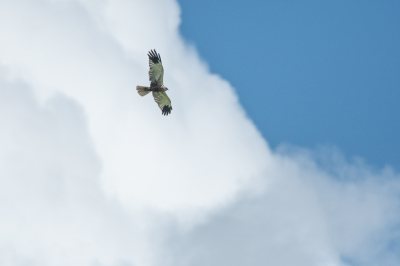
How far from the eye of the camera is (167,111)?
74.4 meters

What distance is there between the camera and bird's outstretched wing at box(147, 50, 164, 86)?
69062 mm

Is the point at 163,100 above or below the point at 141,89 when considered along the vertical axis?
above

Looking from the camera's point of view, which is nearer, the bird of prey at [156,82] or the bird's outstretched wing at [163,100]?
the bird of prey at [156,82]

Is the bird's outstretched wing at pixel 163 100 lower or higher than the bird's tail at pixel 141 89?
higher

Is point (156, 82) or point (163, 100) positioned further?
point (163, 100)

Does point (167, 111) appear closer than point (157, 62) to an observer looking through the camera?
No

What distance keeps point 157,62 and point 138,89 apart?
3.62 m

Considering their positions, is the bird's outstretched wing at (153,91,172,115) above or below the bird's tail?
above

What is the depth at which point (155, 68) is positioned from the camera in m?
69.6

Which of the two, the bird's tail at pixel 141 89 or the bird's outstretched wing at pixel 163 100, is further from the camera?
the bird's outstretched wing at pixel 163 100

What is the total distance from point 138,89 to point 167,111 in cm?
509

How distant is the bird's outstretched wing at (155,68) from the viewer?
69062mm

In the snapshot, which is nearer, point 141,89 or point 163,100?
point 141,89

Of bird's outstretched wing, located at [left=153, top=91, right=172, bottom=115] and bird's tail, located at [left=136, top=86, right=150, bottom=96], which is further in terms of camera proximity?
bird's outstretched wing, located at [left=153, top=91, right=172, bottom=115]
